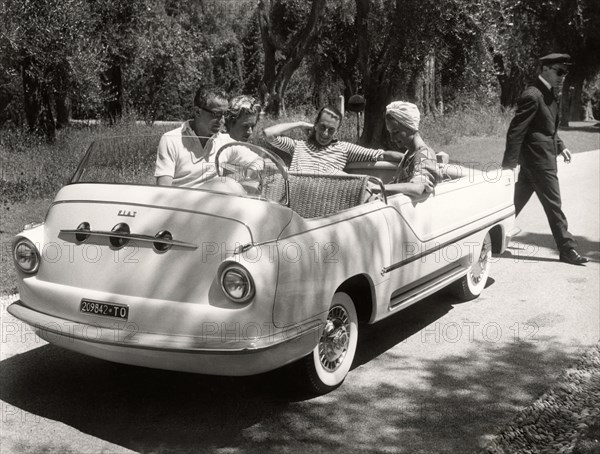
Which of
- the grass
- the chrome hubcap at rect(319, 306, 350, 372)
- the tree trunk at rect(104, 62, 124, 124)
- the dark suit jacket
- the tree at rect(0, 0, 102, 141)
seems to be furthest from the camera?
the tree trunk at rect(104, 62, 124, 124)

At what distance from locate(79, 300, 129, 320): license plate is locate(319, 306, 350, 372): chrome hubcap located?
1.19 m

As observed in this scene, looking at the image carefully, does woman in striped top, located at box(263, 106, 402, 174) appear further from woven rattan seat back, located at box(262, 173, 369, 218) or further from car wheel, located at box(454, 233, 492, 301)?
car wheel, located at box(454, 233, 492, 301)

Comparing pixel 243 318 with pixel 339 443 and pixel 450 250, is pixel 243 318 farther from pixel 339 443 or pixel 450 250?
pixel 450 250

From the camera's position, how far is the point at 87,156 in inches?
185

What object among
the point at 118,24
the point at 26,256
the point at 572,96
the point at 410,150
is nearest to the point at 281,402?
the point at 26,256

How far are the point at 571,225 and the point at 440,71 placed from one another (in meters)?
10.9

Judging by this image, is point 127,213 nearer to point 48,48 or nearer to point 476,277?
point 476,277

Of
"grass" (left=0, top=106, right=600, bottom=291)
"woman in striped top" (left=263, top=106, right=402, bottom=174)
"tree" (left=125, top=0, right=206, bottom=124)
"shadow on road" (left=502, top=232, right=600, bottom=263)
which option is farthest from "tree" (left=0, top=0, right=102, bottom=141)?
"shadow on road" (left=502, top=232, right=600, bottom=263)

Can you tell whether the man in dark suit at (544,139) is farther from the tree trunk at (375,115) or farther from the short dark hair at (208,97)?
the tree trunk at (375,115)

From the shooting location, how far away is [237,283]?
3.79 meters

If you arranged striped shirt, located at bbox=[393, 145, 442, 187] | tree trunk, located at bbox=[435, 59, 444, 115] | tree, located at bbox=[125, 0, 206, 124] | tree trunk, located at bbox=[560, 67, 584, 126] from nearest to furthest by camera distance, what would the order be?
1. striped shirt, located at bbox=[393, 145, 442, 187]
2. tree, located at bbox=[125, 0, 206, 124]
3. tree trunk, located at bbox=[435, 59, 444, 115]
4. tree trunk, located at bbox=[560, 67, 584, 126]

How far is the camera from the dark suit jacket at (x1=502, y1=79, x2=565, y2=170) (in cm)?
801

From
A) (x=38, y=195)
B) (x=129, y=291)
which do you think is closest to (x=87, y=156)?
(x=129, y=291)

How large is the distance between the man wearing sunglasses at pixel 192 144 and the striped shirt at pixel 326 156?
944mm
